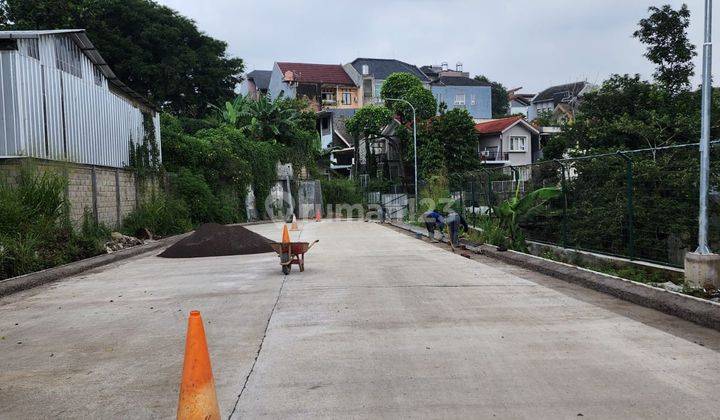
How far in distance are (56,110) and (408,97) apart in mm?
34828

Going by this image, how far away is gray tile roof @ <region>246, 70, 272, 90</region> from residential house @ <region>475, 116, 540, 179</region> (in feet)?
120

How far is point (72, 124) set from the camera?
1655 centimetres

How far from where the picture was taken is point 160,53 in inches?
1743

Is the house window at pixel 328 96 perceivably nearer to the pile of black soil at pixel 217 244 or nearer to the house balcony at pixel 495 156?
the house balcony at pixel 495 156

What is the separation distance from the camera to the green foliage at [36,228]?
36.5ft

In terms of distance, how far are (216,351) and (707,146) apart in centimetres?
669

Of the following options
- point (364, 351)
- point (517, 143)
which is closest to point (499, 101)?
point (517, 143)

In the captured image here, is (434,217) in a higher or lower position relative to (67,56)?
lower

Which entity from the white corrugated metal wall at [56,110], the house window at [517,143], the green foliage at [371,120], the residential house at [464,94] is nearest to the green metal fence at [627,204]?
the white corrugated metal wall at [56,110]

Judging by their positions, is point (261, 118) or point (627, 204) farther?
point (261, 118)

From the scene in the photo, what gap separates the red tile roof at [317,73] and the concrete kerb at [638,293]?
5493cm

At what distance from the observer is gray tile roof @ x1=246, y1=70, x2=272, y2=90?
79.1 metres

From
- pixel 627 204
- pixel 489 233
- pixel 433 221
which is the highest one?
pixel 627 204

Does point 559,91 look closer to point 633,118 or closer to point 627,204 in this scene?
point 633,118
